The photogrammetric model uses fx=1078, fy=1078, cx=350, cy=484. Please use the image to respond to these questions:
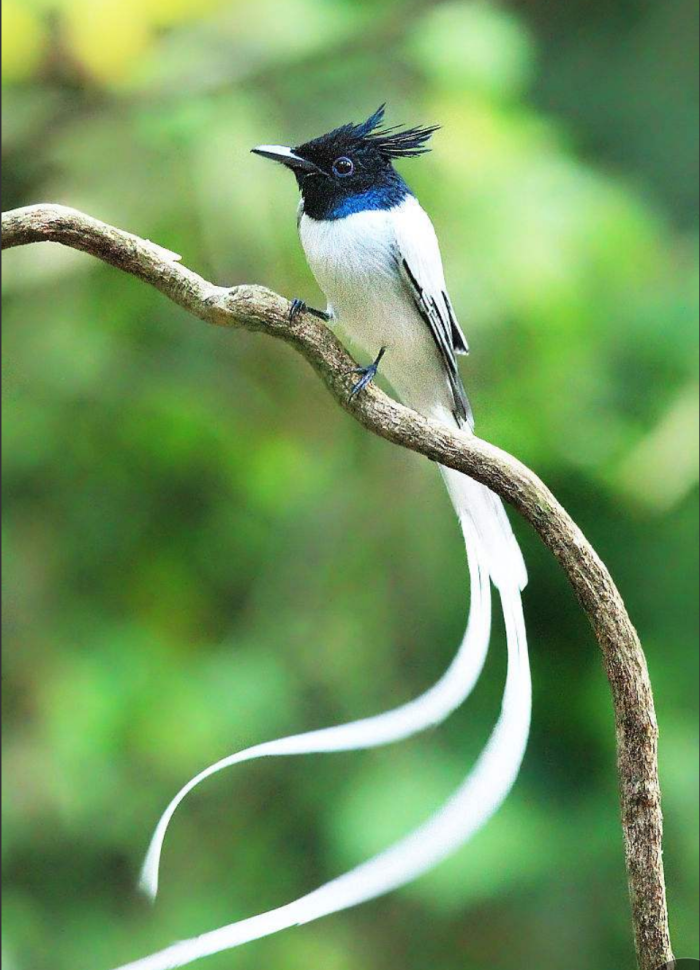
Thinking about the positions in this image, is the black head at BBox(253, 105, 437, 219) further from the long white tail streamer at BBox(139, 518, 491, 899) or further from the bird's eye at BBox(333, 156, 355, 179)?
the long white tail streamer at BBox(139, 518, 491, 899)

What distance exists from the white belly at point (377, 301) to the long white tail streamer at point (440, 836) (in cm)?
15

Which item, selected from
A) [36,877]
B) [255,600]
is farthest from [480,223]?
[36,877]

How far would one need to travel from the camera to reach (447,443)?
508mm

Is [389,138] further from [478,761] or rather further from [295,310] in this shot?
[478,761]

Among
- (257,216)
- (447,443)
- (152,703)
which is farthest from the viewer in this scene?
(152,703)

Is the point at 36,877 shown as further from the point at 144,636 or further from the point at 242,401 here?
the point at 242,401

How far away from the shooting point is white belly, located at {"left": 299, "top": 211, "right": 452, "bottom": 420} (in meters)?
0.61

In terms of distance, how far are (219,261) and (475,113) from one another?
0.29m

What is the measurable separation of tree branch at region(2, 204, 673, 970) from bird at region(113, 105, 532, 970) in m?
0.05

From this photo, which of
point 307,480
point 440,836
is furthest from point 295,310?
point 307,480

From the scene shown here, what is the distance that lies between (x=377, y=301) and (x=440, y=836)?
0.98ft

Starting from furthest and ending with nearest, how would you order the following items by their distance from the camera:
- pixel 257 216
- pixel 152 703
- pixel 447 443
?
pixel 152 703 < pixel 257 216 < pixel 447 443

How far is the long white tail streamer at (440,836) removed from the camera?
0.52 meters

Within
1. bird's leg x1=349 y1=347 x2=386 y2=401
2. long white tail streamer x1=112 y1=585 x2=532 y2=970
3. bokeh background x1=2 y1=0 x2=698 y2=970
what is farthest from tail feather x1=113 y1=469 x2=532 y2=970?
bokeh background x1=2 y1=0 x2=698 y2=970
